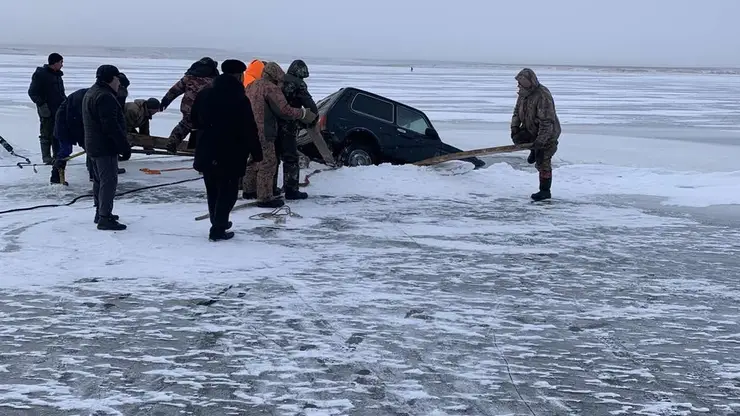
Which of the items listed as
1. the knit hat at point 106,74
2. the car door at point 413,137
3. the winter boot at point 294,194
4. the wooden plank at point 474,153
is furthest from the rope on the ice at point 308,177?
the knit hat at point 106,74

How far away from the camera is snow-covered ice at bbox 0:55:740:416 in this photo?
4.14 m

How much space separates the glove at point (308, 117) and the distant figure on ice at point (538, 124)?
2825 millimetres

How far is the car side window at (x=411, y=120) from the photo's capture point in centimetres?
1227

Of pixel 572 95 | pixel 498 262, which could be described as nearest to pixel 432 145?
pixel 498 262

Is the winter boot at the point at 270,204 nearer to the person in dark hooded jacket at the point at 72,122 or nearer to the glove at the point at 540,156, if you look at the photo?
the person in dark hooded jacket at the point at 72,122

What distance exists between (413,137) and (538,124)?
280 centimetres

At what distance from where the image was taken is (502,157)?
604 inches

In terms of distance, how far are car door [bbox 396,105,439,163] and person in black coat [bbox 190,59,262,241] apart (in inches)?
208

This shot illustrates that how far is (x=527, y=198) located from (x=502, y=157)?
5.13m

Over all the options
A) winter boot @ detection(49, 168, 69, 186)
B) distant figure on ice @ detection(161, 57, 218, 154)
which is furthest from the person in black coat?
winter boot @ detection(49, 168, 69, 186)

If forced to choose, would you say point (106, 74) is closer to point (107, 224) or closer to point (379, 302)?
point (107, 224)

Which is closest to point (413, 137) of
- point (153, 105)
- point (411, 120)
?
point (411, 120)

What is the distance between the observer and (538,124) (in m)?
9.99

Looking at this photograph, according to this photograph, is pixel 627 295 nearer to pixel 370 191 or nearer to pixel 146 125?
pixel 370 191
